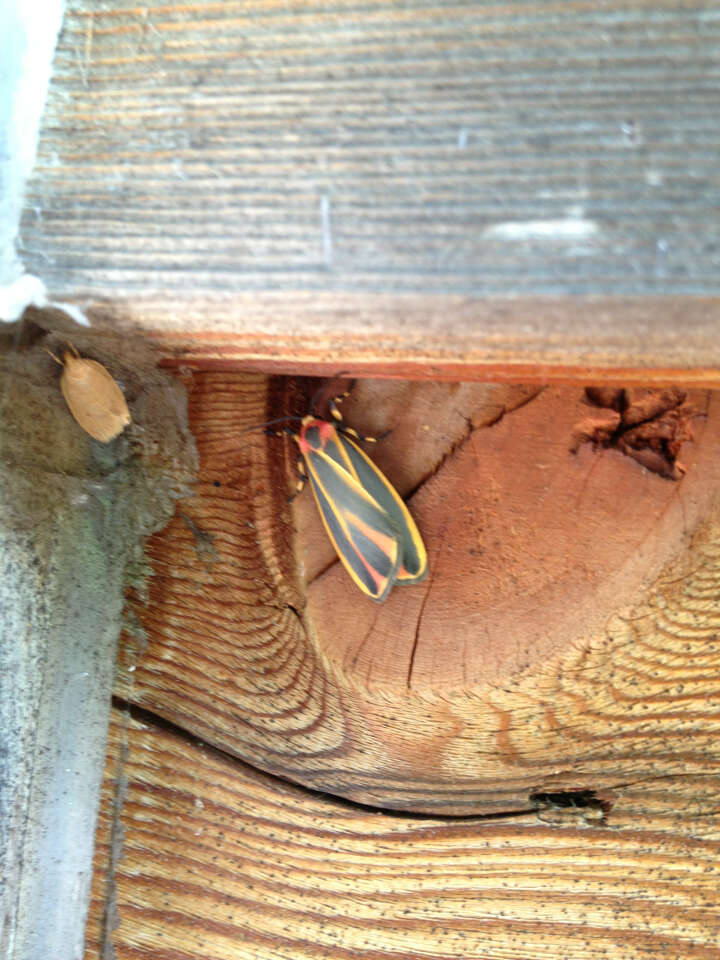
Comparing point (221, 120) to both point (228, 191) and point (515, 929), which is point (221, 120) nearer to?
point (228, 191)

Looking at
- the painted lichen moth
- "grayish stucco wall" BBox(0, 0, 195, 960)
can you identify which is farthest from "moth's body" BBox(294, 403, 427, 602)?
"grayish stucco wall" BBox(0, 0, 195, 960)

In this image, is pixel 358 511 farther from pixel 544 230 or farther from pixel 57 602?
pixel 544 230

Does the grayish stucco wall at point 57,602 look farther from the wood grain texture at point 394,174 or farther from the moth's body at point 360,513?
the moth's body at point 360,513

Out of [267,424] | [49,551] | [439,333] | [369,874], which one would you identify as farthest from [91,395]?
[369,874]

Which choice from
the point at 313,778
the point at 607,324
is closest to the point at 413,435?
the point at 607,324

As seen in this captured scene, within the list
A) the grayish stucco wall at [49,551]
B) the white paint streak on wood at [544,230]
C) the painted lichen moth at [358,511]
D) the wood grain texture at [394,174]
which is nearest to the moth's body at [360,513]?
the painted lichen moth at [358,511]

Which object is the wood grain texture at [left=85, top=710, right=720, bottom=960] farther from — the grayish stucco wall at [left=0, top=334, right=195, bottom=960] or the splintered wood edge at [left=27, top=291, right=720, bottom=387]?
the splintered wood edge at [left=27, top=291, right=720, bottom=387]
